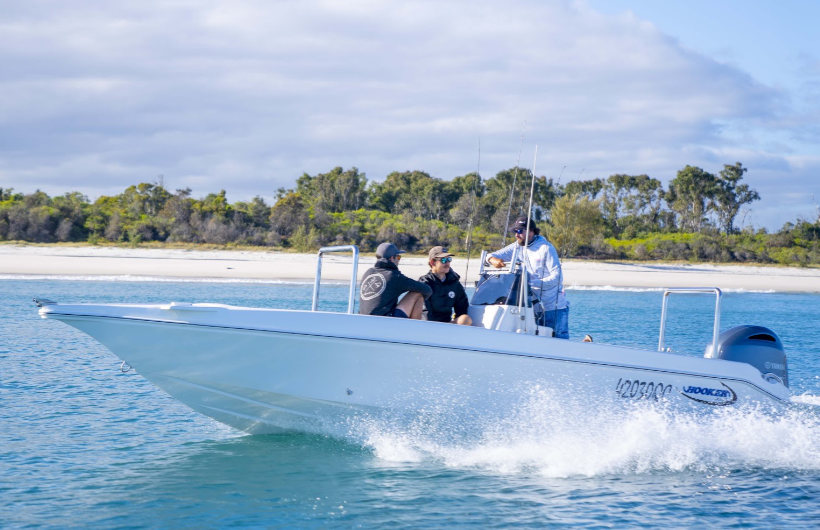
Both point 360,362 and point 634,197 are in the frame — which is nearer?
point 360,362

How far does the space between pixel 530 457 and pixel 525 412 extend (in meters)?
0.56

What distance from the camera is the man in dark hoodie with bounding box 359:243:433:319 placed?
5785 millimetres

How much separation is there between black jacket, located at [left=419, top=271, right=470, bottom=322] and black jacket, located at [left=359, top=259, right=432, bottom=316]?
0.22 metres

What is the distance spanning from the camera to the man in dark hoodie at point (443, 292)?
19.8 ft

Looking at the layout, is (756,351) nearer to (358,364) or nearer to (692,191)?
(358,364)

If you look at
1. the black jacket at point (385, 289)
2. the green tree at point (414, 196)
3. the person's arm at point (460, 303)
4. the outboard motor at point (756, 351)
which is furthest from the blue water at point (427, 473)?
the green tree at point (414, 196)

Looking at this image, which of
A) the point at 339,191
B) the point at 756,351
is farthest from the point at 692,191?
the point at 756,351

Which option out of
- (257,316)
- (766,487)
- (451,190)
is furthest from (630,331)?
(451,190)

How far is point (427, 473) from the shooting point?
611 centimetres

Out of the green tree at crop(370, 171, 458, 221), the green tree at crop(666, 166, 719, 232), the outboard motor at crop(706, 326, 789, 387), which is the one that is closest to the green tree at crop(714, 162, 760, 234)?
the green tree at crop(666, 166, 719, 232)

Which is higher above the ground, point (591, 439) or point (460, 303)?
point (460, 303)

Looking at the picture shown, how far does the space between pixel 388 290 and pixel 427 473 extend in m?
1.55

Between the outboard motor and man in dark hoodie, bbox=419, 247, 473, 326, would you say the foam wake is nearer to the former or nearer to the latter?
the outboard motor

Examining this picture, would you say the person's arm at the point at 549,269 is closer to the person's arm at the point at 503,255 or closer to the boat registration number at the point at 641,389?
the person's arm at the point at 503,255
